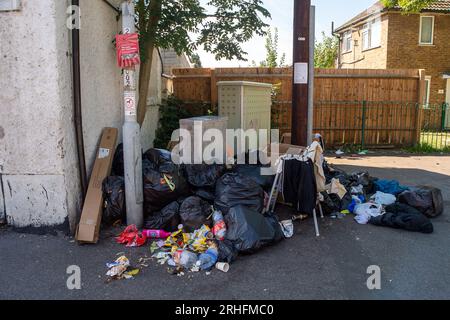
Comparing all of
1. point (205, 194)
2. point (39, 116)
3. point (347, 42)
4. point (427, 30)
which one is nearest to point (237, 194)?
point (205, 194)

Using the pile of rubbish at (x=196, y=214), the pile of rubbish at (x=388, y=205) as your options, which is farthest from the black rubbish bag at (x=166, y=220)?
the pile of rubbish at (x=388, y=205)

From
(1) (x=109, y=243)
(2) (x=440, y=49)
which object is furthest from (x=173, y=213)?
(2) (x=440, y=49)

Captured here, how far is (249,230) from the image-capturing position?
439 cm

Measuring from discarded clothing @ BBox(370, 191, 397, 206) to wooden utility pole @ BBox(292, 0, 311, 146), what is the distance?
146 cm

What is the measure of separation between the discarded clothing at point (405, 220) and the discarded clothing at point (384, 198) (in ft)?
1.19

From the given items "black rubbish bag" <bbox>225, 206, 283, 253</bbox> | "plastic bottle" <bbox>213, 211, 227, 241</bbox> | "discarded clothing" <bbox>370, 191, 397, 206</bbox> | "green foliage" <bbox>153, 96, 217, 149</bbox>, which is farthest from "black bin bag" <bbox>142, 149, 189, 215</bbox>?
"green foliage" <bbox>153, 96, 217, 149</bbox>

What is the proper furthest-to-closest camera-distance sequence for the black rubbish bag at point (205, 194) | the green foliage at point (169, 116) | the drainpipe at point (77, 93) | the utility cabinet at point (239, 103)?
the green foliage at point (169, 116), the utility cabinet at point (239, 103), the black rubbish bag at point (205, 194), the drainpipe at point (77, 93)

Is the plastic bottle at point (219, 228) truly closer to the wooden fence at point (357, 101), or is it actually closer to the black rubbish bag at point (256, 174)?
the black rubbish bag at point (256, 174)

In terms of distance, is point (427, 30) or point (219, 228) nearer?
point (219, 228)

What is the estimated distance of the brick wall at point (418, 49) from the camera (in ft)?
66.2

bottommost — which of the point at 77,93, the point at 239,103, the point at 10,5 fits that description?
the point at 239,103

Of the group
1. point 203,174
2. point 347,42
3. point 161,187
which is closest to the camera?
point 161,187

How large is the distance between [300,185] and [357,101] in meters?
7.73

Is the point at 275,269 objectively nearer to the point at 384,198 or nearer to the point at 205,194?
the point at 205,194
